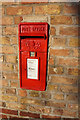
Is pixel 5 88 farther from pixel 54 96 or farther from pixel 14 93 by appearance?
pixel 54 96

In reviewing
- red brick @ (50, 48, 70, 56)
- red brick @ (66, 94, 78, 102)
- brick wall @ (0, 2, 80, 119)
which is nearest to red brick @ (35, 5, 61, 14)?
brick wall @ (0, 2, 80, 119)

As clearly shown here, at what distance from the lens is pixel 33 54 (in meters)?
1.05

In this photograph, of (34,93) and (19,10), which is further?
(34,93)

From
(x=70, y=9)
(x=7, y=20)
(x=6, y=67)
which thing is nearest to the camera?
(x=70, y=9)

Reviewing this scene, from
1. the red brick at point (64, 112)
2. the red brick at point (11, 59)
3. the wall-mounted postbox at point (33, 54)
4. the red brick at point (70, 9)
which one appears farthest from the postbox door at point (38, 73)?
the red brick at point (70, 9)

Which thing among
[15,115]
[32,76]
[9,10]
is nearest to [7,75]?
[32,76]

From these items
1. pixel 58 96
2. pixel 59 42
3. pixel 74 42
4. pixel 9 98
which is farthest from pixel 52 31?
pixel 9 98

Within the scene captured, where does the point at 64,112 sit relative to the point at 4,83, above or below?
below

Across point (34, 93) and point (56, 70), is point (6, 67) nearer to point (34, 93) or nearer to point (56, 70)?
point (34, 93)

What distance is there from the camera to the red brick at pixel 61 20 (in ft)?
3.21

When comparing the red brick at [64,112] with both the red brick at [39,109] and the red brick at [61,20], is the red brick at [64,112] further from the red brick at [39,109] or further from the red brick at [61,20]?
the red brick at [61,20]

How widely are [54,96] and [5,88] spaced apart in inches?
22.1

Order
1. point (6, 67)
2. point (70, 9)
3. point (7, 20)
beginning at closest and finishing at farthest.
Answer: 1. point (70, 9)
2. point (7, 20)
3. point (6, 67)

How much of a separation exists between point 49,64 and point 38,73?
0.47ft
